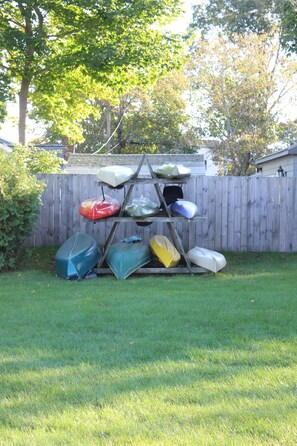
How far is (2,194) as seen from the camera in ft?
33.8

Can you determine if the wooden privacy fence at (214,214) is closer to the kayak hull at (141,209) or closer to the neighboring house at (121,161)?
the kayak hull at (141,209)

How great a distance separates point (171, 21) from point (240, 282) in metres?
10.6

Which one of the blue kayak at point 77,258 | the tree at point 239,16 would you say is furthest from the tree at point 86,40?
the tree at point 239,16

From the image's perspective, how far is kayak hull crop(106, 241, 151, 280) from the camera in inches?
403

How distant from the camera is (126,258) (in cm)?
1029

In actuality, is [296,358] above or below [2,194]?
below

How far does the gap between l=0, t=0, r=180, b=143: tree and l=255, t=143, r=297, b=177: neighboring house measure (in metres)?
4.42

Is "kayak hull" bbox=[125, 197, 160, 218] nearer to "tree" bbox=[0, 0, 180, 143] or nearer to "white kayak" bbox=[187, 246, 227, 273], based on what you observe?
"white kayak" bbox=[187, 246, 227, 273]

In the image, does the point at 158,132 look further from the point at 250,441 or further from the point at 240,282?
the point at 250,441

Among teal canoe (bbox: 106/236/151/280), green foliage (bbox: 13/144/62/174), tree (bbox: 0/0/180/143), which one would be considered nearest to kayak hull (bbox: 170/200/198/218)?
teal canoe (bbox: 106/236/151/280)

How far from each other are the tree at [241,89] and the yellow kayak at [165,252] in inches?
Result: 821

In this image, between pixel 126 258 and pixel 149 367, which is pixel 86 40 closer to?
pixel 126 258

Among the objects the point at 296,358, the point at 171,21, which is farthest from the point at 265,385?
the point at 171,21

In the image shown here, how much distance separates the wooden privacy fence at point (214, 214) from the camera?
41.1 ft
